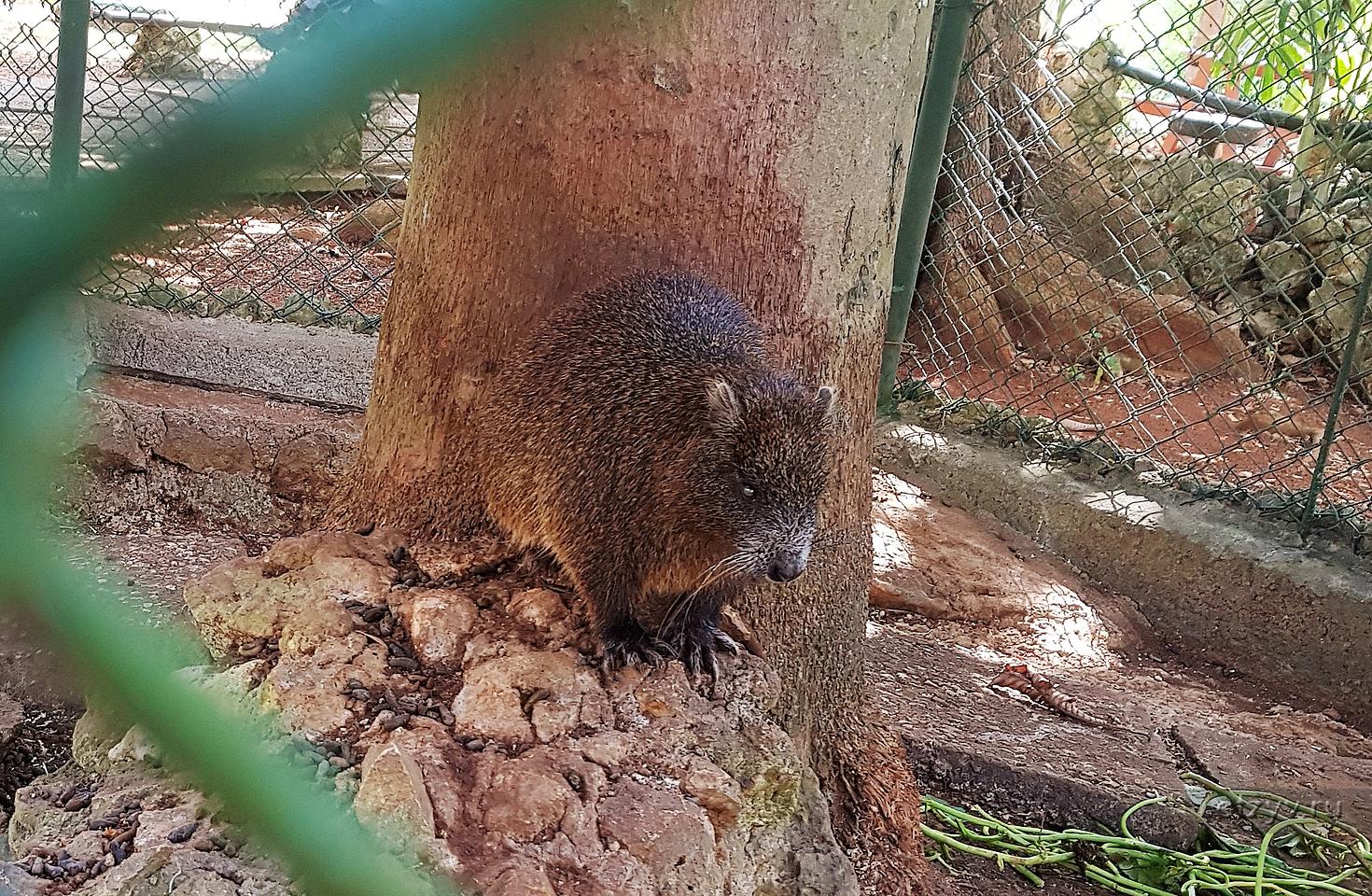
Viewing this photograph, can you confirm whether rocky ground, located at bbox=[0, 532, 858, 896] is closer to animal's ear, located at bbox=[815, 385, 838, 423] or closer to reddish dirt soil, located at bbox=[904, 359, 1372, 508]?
animal's ear, located at bbox=[815, 385, 838, 423]

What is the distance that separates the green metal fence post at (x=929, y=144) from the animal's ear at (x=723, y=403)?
274 cm

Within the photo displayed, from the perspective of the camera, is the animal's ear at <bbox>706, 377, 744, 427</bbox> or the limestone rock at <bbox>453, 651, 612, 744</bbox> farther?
the animal's ear at <bbox>706, 377, 744, 427</bbox>

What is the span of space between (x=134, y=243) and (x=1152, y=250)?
659 centimetres

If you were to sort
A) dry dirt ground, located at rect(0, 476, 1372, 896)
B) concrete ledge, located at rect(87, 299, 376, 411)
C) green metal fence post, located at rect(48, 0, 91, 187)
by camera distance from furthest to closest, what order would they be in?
1. concrete ledge, located at rect(87, 299, 376, 411)
2. green metal fence post, located at rect(48, 0, 91, 187)
3. dry dirt ground, located at rect(0, 476, 1372, 896)

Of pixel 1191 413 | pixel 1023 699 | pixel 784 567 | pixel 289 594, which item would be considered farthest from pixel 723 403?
pixel 1191 413

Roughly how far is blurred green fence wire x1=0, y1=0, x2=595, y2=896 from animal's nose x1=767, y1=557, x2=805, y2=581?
181 centimetres

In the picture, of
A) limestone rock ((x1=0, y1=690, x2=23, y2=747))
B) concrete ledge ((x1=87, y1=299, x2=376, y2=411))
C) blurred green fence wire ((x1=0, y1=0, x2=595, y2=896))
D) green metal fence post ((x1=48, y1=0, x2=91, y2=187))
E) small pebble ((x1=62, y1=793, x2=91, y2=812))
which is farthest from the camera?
concrete ledge ((x1=87, y1=299, x2=376, y2=411))

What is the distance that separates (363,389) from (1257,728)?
351cm

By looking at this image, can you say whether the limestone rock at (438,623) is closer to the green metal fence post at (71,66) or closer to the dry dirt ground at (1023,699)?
the dry dirt ground at (1023,699)

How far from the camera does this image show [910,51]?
99.6 inches

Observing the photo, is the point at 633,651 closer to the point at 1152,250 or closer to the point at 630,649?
the point at 630,649

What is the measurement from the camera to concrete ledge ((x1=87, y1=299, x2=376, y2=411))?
4.82 metres

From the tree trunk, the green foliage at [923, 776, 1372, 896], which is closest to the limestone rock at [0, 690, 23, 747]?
the tree trunk

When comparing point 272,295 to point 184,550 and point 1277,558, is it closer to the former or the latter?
point 184,550
